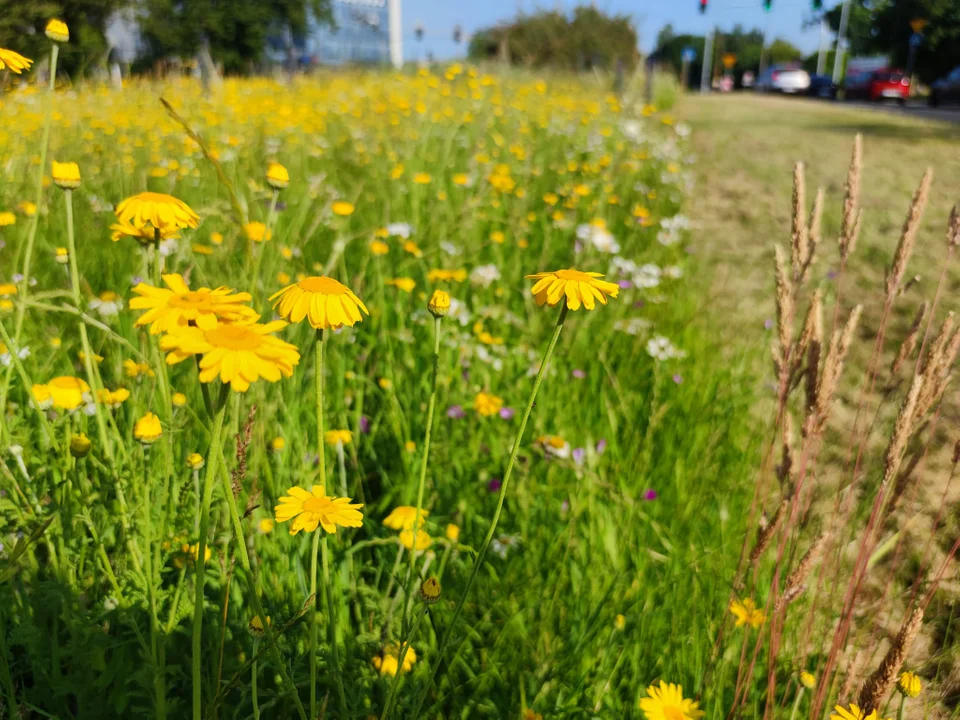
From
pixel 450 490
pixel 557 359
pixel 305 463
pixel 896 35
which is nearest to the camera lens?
pixel 305 463

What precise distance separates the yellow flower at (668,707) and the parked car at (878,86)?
25474mm

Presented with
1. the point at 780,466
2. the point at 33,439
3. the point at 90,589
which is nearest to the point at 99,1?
the point at 33,439

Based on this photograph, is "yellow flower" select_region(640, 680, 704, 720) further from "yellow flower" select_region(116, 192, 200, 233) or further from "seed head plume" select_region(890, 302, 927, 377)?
"yellow flower" select_region(116, 192, 200, 233)

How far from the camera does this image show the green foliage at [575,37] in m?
18.5

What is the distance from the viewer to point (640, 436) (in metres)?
1.82

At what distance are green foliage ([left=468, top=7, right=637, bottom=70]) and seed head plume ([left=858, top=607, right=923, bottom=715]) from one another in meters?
18.8

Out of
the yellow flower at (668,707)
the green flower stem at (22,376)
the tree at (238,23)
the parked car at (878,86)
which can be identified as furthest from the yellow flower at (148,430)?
the parked car at (878,86)

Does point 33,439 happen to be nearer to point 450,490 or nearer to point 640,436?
point 450,490

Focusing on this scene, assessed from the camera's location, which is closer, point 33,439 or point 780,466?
point 780,466

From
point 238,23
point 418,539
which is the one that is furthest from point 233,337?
point 238,23

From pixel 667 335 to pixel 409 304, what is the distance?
3.04 ft

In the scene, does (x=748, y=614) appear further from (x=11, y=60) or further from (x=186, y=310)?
(x=11, y=60)

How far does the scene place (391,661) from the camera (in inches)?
40.8

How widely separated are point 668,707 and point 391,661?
409 millimetres
